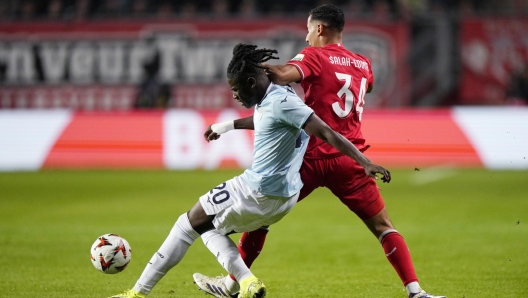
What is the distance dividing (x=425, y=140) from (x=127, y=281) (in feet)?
39.7

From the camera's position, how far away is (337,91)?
5.94 m

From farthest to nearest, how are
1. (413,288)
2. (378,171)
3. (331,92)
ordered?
1. (331,92)
2. (413,288)
3. (378,171)

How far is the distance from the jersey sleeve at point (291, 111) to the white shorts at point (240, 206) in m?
0.61

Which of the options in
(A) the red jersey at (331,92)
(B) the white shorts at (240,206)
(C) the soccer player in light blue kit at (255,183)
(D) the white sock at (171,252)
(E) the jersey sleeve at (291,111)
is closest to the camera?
(E) the jersey sleeve at (291,111)

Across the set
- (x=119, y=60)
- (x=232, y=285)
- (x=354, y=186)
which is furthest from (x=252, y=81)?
(x=119, y=60)

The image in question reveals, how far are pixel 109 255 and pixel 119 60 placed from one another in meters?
17.3

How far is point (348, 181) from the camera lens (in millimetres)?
5906

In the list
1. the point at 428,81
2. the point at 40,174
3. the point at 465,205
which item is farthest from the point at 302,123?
the point at 428,81

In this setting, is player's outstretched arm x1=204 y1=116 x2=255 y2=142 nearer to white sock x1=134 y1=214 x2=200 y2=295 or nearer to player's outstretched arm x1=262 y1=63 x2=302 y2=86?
player's outstretched arm x1=262 y1=63 x2=302 y2=86

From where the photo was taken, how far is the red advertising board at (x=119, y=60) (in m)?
22.2

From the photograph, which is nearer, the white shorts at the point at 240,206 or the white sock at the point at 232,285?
the white shorts at the point at 240,206

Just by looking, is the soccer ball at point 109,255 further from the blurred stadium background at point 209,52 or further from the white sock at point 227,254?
the blurred stadium background at point 209,52

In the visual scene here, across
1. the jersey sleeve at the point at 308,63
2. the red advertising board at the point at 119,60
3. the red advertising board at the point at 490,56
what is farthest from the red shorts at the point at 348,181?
the red advertising board at the point at 490,56

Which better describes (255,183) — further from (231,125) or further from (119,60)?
(119,60)
